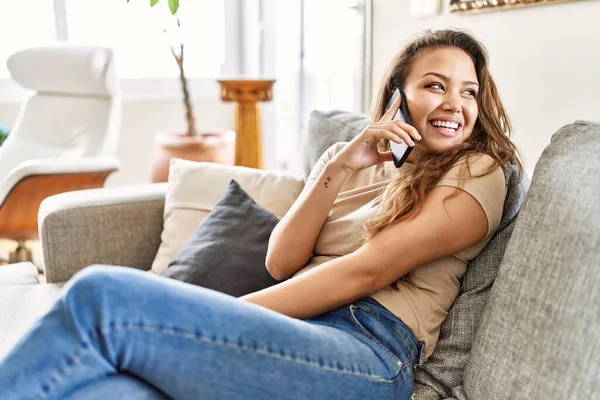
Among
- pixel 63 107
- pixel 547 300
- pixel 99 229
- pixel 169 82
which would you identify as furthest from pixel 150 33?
pixel 547 300

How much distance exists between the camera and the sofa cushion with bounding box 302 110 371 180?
5.14ft

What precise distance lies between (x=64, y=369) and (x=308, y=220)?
0.57m

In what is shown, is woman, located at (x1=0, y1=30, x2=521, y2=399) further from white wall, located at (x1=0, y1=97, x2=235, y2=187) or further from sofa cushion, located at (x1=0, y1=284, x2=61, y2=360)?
white wall, located at (x1=0, y1=97, x2=235, y2=187)

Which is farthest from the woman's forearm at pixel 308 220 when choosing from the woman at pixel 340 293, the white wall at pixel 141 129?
the white wall at pixel 141 129

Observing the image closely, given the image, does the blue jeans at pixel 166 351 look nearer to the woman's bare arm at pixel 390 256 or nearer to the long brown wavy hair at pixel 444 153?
the woman's bare arm at pixel 390 256

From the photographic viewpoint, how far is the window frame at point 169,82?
10.9ft

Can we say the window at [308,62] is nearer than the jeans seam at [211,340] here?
No

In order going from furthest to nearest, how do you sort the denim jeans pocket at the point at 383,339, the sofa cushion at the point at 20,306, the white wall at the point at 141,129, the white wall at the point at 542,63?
the white wall at the point at 141,129 → the white wall at the point at 542,63 → the sofa cushion at the point at 20,306 → the denim jeans pocket at the point at 383,339

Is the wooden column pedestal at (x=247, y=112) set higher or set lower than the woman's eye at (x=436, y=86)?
lower

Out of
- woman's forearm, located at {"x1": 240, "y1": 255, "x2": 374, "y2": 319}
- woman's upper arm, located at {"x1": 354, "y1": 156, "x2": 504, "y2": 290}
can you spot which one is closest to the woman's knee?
woman's forearm, located at {"x1": 240, "y1": 255, "x2": 374, "y2": 319}

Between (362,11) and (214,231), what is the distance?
1319 millimetres

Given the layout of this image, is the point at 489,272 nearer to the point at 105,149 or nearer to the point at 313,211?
the point at 313,211

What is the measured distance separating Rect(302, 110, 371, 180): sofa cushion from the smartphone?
0.34 metres

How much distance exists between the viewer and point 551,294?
81cm
